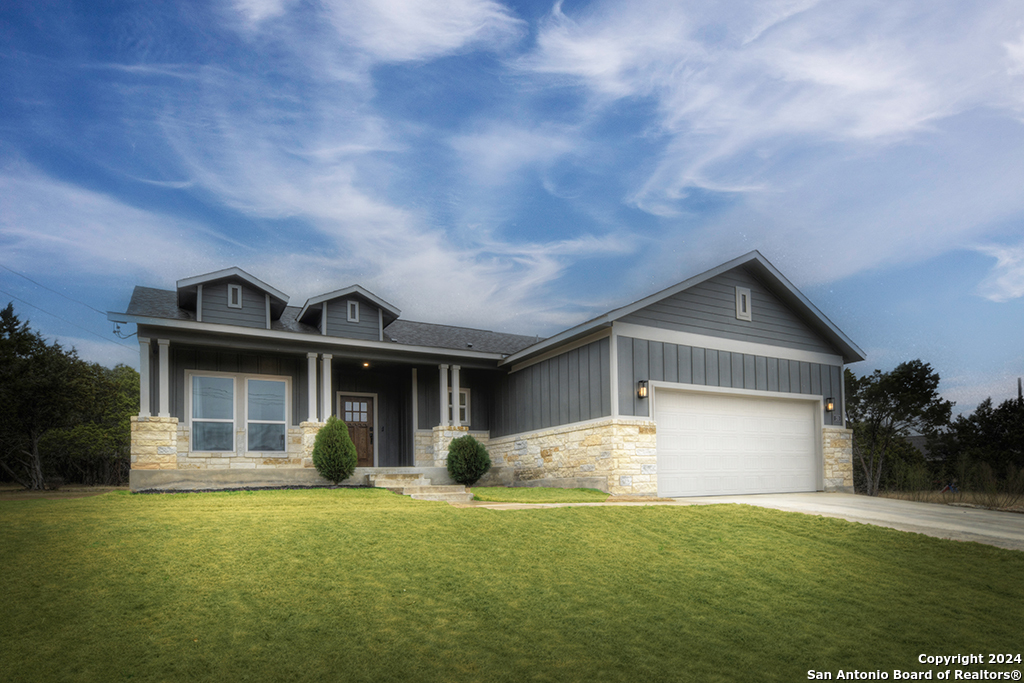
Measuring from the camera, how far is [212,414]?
1420 cm

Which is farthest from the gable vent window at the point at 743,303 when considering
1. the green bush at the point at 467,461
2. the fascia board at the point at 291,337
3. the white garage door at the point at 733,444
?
the green bush at the point at 467,461

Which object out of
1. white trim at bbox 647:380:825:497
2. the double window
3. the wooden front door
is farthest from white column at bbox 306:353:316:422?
white trim at bbox 647:380:825:497

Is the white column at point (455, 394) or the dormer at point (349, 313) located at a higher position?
the dormer at point (349, 313)

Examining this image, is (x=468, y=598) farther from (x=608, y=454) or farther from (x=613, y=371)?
Result: (x=613, y=371)

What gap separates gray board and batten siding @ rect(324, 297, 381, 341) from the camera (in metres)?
15.8

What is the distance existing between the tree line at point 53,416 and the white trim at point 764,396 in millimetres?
17446

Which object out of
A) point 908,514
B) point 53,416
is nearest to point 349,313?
point 53,416

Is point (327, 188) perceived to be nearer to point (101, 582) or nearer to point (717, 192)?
point (717, 192)

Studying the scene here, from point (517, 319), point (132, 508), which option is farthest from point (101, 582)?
point (517, 319)

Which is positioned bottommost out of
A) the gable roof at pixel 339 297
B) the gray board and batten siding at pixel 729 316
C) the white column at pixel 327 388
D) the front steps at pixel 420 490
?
the front steps at pixel 420 490

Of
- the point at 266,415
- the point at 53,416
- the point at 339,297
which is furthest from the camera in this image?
the point at 53,416

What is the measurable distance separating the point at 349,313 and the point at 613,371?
6.89 metres

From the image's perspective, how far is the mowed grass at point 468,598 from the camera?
4.18 metres

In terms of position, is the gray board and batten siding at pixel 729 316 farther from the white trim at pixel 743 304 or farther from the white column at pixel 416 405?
the white column at pixel 416 405
